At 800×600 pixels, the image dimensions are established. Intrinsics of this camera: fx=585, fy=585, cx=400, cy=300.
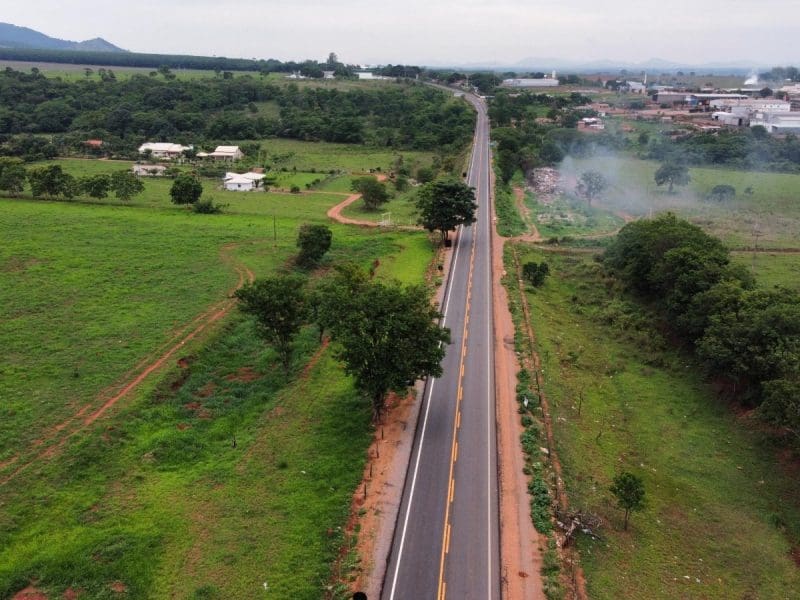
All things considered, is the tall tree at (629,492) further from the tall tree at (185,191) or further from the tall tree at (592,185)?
the tall tree at (185,191)

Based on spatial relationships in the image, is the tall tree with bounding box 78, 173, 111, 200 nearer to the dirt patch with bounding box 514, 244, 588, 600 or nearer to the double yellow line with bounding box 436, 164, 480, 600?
the double yellow line with bounding box 436, 164, 480, 600

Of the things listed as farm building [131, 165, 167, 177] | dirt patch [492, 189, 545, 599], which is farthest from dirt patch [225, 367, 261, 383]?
farm building [131, 165, 167, 177]

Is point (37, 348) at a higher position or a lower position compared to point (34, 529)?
higher

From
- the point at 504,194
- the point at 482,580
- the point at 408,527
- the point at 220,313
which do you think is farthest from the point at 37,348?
the point at 504,194

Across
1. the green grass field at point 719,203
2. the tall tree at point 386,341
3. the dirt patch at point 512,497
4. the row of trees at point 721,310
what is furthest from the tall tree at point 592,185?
the tall tree at point 386,341

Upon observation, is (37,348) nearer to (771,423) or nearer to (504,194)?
(771,423)

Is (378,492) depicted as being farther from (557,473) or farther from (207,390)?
(207,390)
